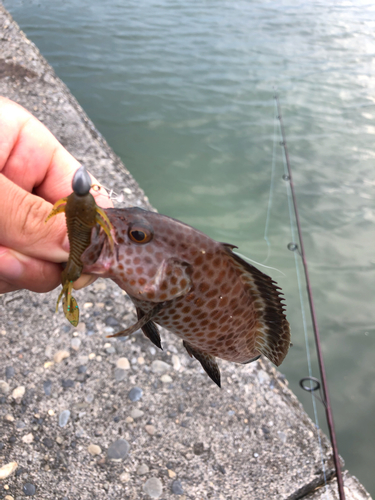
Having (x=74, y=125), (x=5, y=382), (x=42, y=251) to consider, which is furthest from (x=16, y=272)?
(x=74, y=125)

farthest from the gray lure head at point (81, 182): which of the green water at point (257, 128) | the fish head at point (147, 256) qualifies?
the green water at point (257, 128)

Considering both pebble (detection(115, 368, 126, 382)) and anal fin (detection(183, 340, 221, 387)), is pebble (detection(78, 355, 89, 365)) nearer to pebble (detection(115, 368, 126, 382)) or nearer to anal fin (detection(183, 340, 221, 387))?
pebble (detection(115, 368, 126, 382))

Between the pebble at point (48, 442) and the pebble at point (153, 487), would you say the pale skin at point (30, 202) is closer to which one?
the pebble at point (48, 442)

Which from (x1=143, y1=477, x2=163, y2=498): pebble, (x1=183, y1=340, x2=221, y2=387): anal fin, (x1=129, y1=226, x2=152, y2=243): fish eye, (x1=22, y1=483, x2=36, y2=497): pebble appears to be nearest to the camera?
(x1=129, y1=226, x2=152, y2=243): fish eye

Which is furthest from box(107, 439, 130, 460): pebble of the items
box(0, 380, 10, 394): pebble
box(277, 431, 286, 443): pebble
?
box(277, 431, 286, 443): pebble

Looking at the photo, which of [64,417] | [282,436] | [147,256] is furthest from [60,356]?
[147,256]

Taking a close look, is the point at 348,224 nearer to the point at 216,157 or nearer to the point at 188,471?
the point at 216,157
